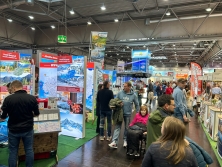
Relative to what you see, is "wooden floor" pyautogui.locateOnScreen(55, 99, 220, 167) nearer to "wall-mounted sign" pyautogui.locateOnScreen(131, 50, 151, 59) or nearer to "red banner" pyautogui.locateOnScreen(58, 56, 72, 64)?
"red banner" pyautogui.locateOnScreen(58, 56, 72, 64)

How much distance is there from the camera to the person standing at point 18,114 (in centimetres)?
264

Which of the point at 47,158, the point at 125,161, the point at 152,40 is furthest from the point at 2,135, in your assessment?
the point at 152,40

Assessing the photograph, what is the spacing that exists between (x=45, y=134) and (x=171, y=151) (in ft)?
9.32

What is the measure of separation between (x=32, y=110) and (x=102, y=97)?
2088 mm

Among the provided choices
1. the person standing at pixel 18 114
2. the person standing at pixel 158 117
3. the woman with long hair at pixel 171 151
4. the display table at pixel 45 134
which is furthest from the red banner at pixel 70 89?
the woman with long hair at pixel 171 151

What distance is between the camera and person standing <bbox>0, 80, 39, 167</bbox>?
264 cm

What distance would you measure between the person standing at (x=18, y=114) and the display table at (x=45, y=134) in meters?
0.60

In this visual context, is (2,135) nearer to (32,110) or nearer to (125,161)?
(32,110)

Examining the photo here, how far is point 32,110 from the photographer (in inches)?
109

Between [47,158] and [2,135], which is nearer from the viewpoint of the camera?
[47,158]

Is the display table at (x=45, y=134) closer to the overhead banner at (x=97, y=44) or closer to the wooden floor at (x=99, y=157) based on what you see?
the wooden floor at (x=99, y=157)

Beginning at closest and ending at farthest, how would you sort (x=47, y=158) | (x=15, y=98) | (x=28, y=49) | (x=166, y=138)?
(x=166, y=138) → (x=15, y=98) → (x=47, y=158) → (x=28, y=49)

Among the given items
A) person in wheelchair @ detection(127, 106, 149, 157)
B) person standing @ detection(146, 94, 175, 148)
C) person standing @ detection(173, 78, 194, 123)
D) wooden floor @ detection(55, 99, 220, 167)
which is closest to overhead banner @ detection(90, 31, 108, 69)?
wooden floor @ detection(55, 99, 220, 167)

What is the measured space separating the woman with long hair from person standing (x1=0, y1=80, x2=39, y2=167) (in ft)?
6.39
